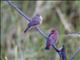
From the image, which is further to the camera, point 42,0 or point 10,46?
point 42,0

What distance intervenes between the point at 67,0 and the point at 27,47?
1.55 m

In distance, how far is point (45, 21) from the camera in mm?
4543

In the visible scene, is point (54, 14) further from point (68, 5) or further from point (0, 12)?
point (0, 12)

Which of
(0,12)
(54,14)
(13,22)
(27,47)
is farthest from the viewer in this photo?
(54,14)

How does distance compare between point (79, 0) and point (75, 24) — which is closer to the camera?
point (79, 0)

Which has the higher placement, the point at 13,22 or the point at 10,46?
the point at 13,22

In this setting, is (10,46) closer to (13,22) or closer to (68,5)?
(13,22)

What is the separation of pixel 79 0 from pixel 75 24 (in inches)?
15.9

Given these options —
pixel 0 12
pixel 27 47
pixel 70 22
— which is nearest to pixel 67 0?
pixel 70 22

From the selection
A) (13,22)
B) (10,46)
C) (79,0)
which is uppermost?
(79,0)

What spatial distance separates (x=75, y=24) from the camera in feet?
14.5

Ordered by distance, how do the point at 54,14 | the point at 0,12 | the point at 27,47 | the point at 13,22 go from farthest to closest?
the point at 54,14, the point at 0,12, the point at 13,22, the point at 27,47

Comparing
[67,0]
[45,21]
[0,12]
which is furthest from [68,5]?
[0,12]

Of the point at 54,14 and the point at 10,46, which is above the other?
the point at 54,14
